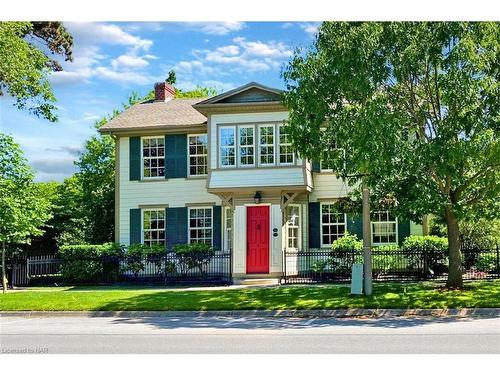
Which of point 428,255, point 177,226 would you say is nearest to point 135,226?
point 177,226

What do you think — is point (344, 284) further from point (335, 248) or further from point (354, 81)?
point (354, 81)

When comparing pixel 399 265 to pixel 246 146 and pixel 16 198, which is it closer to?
pixel 246 146

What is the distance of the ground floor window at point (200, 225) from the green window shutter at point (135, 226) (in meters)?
1.99

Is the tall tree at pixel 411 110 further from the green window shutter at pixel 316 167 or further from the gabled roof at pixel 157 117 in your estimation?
the gabled roof at pixel 157 117

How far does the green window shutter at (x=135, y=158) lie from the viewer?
1025 inches

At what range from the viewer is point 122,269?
24109 millimetres

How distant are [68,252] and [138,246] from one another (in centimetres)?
249

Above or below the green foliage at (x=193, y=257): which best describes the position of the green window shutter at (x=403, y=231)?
above

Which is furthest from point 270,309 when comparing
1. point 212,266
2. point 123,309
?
point 212,266

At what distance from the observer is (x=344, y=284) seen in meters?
20.6

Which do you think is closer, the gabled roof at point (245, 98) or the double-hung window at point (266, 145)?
the gabled roof at point (245, 98)

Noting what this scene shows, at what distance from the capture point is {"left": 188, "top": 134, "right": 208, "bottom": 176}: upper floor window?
25592 mm

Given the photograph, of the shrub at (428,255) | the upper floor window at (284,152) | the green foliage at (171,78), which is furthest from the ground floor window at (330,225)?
the green foliage at (171,78)

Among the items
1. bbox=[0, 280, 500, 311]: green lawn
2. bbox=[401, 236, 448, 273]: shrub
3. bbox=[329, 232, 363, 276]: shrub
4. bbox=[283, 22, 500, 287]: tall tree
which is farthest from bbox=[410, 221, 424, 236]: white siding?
bbox=[283, 22, 500, 287]: tall tree
